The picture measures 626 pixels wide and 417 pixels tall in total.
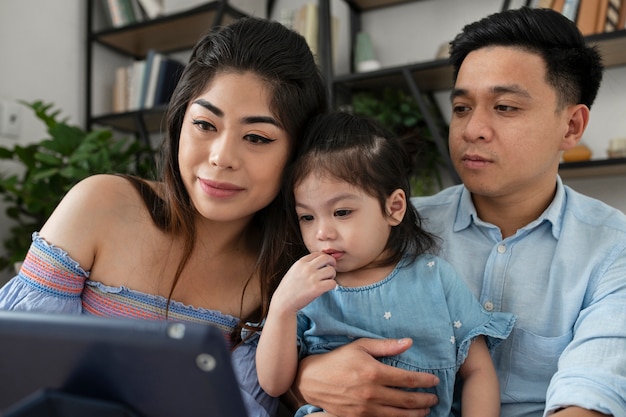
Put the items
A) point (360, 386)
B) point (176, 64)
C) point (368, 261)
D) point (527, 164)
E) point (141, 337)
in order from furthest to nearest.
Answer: point (176, 64), point (527, 164), point (368, 261), point (360, 386), point (141, 337)

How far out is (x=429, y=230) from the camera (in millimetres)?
1427

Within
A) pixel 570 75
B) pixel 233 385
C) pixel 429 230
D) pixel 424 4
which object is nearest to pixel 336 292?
pixel 429 230

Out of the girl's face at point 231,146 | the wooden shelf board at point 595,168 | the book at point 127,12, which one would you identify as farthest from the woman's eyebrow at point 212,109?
the book at point 127,12

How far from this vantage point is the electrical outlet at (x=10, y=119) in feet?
8.15

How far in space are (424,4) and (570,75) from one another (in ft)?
4.97

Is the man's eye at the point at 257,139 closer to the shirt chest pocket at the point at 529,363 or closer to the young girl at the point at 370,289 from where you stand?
the young girl at the point at 370,289

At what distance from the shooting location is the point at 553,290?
1.23 m

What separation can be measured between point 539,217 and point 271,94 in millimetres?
636

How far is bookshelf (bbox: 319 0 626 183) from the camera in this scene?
2135 millimetres

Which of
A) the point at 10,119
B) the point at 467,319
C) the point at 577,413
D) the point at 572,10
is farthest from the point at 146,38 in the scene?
the point at 577,413

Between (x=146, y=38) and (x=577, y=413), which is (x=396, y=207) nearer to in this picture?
(x=577, y=413)

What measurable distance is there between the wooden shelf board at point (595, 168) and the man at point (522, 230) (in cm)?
78

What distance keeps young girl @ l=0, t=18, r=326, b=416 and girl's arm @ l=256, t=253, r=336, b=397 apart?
4.9 inches

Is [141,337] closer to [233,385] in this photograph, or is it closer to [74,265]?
[233,385]
